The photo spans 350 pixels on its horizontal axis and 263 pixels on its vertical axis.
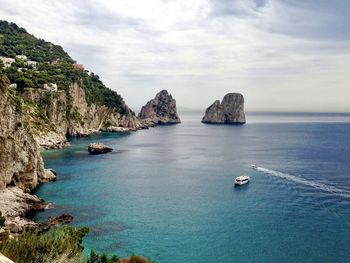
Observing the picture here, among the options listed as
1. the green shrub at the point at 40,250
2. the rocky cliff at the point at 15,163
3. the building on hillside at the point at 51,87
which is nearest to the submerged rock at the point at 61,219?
the rocky cliff at the point at 15,163

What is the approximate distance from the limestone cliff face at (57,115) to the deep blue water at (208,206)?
43.2ft

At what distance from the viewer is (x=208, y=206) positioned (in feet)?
223

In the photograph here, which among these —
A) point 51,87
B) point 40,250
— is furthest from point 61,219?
point 51,87

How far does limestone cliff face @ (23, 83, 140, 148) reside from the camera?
5148 inches

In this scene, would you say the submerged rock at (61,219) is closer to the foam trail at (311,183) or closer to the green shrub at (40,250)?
the green shrub at (40,250)

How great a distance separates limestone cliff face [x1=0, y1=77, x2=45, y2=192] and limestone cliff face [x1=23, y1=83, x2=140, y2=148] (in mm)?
50969

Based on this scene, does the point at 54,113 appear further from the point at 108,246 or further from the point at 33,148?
the point at 108,246

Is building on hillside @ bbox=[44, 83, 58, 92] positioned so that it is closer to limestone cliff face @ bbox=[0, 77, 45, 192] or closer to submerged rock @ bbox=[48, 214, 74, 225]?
limestone cliff face @ bbox=[0, 77, 45, 192]

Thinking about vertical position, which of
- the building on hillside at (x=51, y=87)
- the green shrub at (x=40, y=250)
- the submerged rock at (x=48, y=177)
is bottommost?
the submerged rock at (x=48, y=177)

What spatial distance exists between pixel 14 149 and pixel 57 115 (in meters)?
94.1

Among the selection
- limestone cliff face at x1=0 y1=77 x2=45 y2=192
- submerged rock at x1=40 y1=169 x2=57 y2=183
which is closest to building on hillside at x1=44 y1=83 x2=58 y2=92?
submerged rock at x1=40 y1=169 x2=57 y2=183

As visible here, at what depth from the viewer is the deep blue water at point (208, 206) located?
1946 inches

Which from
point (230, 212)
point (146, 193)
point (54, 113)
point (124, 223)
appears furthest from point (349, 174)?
point (54, 113)

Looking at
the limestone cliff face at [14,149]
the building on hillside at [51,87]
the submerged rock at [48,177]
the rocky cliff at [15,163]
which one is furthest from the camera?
the building on hillside at [51,87]
